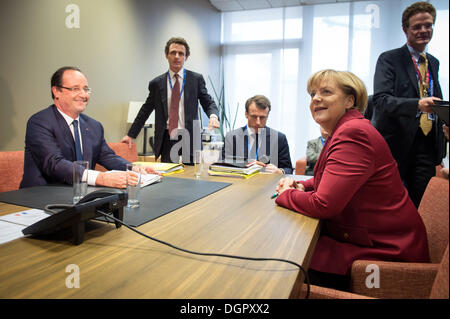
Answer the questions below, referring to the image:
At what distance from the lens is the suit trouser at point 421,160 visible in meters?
2.17

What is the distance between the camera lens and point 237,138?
9.74 ft

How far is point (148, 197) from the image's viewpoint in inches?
54.8

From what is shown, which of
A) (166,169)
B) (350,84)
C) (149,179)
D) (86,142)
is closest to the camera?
(350,84)

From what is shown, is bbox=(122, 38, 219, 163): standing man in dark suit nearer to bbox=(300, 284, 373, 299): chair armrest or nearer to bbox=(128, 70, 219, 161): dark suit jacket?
bbox=(128, 70, 219, 161): dark suit jacket

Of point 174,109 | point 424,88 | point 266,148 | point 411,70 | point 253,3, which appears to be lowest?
point 266,148

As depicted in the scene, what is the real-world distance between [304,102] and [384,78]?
3998 mm

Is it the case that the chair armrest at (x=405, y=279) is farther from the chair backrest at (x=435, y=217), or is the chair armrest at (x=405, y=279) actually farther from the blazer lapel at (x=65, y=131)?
the blazer lapel at (x=65, y=131)

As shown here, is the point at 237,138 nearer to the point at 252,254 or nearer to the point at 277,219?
the point at 277,219

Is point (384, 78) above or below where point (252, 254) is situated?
above

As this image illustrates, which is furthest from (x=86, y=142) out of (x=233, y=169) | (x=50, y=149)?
(x=233, y=169)

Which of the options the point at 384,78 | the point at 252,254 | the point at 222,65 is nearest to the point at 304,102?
the point at 222,65

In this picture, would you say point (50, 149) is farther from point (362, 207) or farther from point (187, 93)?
point (187, 93)

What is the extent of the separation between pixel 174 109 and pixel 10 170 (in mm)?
1602

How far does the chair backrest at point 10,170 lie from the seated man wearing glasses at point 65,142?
0.18 metres
